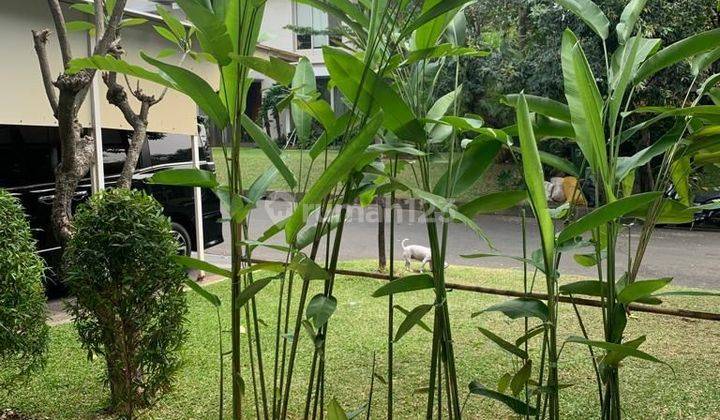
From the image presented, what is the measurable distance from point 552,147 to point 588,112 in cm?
735

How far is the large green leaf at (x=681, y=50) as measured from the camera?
45.6 inches

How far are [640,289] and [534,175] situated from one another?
30 cm

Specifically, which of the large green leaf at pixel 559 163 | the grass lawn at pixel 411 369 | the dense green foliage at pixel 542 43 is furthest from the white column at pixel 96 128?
the dense green foliage at pixel 542 43

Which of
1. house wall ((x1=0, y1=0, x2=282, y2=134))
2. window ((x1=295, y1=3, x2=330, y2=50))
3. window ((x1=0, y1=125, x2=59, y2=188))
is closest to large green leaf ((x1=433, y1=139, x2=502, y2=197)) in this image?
house wall ((x1=0, y1=0, x2=282, y2=134))

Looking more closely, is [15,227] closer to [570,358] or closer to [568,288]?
[568,288]

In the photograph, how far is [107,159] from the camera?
4691 mm

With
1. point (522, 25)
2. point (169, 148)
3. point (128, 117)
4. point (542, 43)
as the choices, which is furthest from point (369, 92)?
point (522, 25)

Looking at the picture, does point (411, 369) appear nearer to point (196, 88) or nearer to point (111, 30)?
point (111, 30)

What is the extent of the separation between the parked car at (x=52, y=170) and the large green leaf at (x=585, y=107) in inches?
117

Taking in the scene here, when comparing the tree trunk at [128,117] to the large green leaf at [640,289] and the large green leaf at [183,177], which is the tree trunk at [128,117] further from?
the large green leaf at [640,289]

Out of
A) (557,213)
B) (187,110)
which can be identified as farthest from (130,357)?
(187,110)

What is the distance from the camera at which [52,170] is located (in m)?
4.46

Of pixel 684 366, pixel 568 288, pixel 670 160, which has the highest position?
pixel 670 160

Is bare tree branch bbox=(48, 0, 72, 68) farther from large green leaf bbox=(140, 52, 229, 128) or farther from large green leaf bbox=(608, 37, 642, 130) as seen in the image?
large green leaf bbox=(608, 37, 642, 130)
